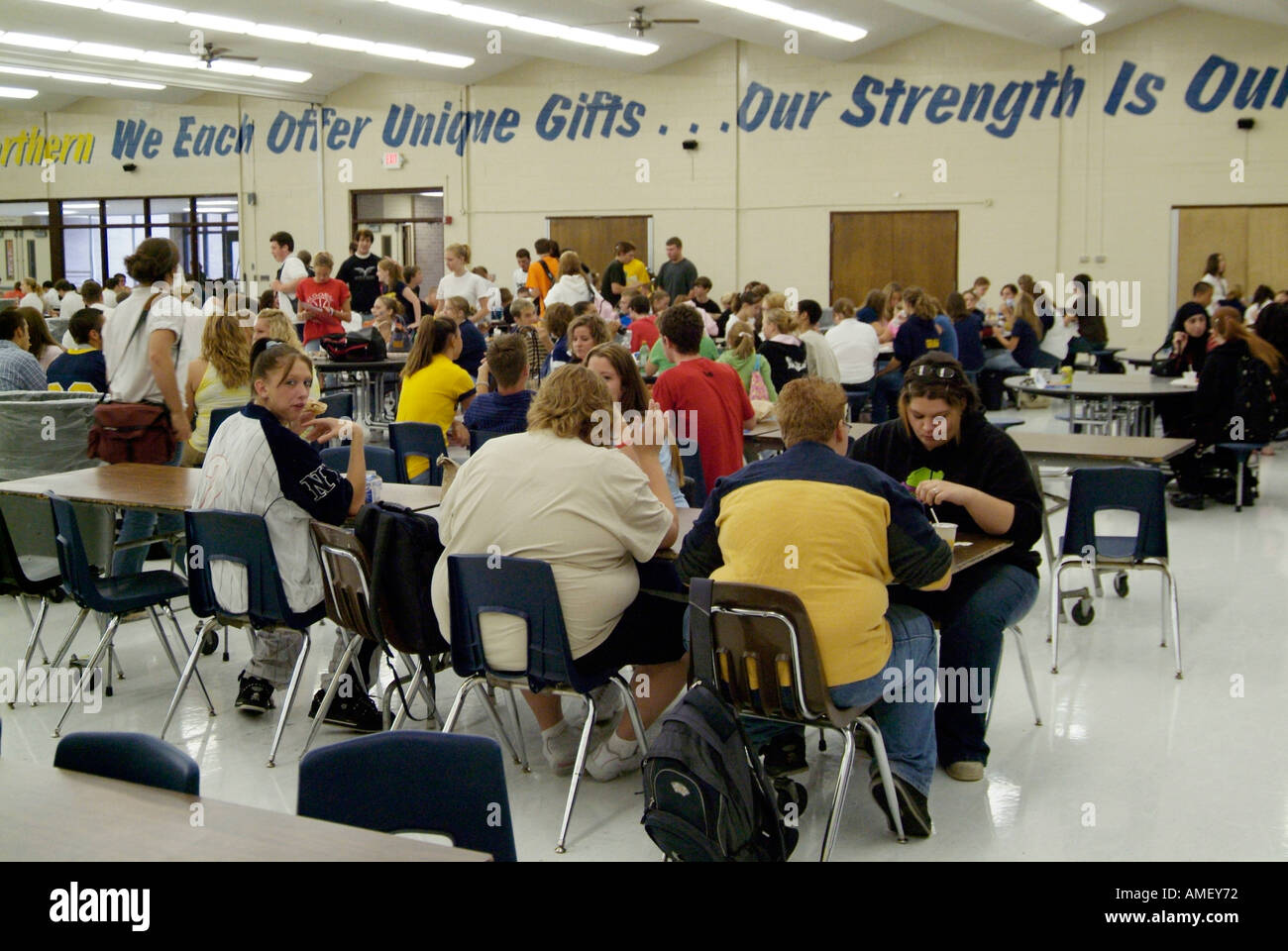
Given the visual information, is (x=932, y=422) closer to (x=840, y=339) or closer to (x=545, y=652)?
(x=545, y=652)

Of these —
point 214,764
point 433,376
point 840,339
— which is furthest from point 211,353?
point 840,339

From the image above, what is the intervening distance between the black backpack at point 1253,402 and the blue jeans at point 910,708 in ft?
16.2

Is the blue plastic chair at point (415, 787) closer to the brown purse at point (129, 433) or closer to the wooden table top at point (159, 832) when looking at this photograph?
the wooden table top at point (159, 832)

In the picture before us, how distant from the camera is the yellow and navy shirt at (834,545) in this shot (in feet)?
9.90

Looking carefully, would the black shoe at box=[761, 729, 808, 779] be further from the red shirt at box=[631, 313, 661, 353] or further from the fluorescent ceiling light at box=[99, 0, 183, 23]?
the fluorescent ceiling light at box=[99, 0, 183, 23]

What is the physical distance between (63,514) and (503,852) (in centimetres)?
257

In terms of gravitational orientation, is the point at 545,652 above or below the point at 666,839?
above

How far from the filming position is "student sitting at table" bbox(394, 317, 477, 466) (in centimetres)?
625

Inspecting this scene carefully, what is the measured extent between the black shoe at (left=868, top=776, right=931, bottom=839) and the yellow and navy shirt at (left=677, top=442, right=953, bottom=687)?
42cm

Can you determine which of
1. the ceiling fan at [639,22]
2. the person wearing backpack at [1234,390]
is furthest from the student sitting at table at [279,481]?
the ceiling fan at [639,22]

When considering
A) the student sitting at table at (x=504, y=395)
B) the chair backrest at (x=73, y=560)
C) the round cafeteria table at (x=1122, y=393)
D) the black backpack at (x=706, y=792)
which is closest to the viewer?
the black backpack at (x=706, y=792)

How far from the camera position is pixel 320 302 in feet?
35.8

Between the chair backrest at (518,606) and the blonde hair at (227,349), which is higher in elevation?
the blonde hair at (227,349)

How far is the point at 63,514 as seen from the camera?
4078 mm
